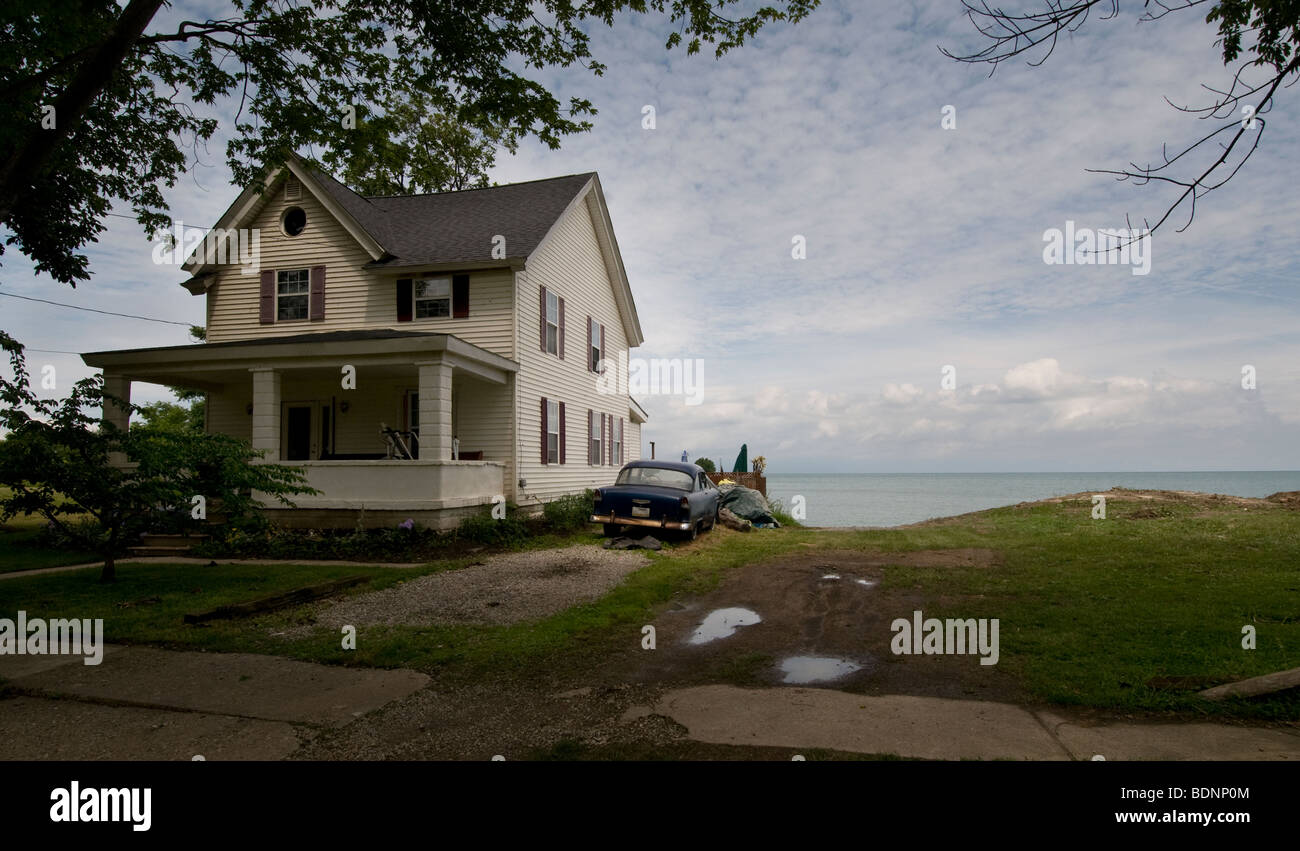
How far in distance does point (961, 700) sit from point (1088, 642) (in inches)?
80.8

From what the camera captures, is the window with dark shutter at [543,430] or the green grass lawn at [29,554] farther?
the window with dark shutter at [543,430]

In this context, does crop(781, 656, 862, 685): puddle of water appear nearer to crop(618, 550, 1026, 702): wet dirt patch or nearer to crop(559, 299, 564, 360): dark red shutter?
crop(618, 550, 1026, 702): wet dirt patch

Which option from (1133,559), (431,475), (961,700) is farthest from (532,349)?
(961,700)

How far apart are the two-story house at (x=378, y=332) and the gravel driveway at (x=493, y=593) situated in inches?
151

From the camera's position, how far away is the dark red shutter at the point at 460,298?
17.7 metres

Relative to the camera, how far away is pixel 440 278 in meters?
18.0

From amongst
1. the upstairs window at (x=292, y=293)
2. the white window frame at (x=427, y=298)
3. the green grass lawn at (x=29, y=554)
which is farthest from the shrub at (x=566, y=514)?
the green grass lawn at (x=29, y=554)

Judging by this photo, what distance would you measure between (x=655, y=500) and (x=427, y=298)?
27.4ft

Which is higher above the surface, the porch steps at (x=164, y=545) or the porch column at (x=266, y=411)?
the porch column at (x=266, y=411)

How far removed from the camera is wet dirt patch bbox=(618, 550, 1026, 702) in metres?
5.37

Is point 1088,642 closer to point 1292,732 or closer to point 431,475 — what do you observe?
point 1292,732

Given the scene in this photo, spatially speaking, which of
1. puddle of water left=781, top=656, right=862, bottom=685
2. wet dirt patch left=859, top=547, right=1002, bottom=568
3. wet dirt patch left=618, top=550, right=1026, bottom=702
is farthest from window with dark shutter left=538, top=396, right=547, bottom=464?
puddle of water left=781, top=656, right=862, bottom=685

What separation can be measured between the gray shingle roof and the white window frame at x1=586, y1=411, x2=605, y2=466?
6900 millimetres

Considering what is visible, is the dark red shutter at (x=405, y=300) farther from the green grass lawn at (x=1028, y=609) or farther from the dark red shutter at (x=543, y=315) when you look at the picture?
the green grass lawn at (x=1028, y=609)
